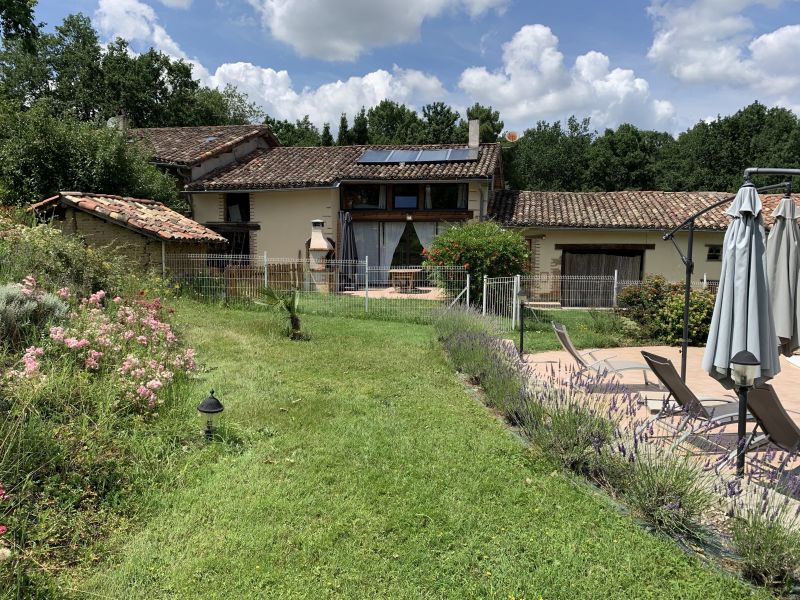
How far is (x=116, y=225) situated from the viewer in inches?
488

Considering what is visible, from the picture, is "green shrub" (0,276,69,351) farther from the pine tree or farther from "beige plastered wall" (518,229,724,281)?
the pine tree

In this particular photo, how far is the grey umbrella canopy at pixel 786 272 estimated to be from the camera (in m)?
4.79

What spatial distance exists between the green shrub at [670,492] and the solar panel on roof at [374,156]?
17.8 meters

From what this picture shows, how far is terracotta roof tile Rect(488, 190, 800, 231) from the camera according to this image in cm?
1750

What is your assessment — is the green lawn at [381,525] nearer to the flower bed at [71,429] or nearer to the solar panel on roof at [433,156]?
the flower bed at [71,429]

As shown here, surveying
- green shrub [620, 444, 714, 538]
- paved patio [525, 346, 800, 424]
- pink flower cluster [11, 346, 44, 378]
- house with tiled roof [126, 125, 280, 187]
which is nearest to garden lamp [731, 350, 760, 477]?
green shrub [620, 444, 714, 538]

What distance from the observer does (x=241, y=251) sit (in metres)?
20.2

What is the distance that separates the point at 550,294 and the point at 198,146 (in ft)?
51.3

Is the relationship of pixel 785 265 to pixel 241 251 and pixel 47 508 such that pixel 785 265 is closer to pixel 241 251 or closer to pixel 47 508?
pixel 47 508

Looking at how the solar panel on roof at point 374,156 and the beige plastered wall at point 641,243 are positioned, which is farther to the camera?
the solar panel on roof at point 374,156

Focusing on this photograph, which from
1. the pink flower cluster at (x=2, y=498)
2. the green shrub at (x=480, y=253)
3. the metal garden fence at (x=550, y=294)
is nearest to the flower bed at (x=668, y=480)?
the pink flower cluster at (x=2, y=498)

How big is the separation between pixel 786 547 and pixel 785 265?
299 cm

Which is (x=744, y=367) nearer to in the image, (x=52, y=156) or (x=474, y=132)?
(x=52, y=156)

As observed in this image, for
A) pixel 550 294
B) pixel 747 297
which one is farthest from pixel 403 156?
pixel 747 297
